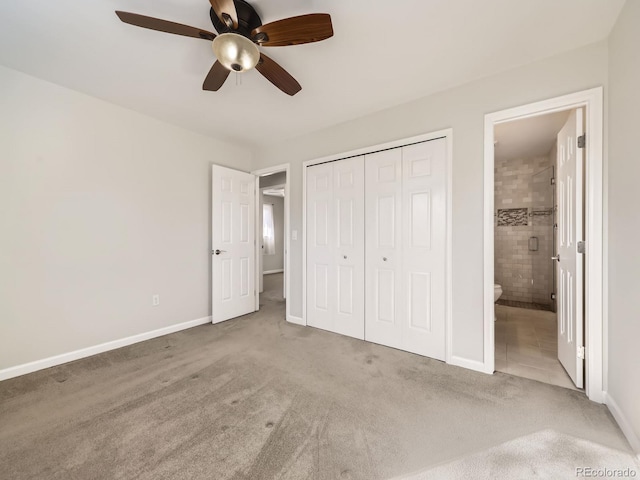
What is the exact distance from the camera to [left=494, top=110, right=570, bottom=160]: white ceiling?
2.93 meters

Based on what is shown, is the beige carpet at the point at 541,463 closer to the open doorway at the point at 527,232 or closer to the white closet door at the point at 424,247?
the white closet door at the point at 424,247

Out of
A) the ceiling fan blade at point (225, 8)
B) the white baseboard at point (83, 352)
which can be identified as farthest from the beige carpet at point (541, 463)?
the white baseboard at point (83, 352)

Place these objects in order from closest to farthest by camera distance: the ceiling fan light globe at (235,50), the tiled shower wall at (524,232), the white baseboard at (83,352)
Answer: the ceiling fan light globe at (235,50)
the white baseboard at (83,352)
the tiled shower wall at (524,232)

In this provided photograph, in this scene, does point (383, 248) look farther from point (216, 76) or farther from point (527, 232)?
point (527, 232)

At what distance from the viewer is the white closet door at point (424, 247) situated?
2375 mm

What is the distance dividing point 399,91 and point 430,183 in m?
0.89

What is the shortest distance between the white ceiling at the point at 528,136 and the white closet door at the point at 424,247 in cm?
92

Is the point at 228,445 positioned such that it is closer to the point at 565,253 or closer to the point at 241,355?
the point at 241,355

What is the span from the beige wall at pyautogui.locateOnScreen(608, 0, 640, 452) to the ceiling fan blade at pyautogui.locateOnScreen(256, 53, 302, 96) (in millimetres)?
1949

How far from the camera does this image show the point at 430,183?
7.98 ft

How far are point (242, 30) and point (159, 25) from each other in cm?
44

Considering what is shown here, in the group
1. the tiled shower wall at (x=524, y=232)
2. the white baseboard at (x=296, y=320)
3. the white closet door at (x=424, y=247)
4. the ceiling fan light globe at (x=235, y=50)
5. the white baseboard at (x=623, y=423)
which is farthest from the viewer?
the tiled shower wall at (x=524, y=232)

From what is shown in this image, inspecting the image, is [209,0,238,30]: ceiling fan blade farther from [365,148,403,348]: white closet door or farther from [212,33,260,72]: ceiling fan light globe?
[365,148,403,348]: white closet door
